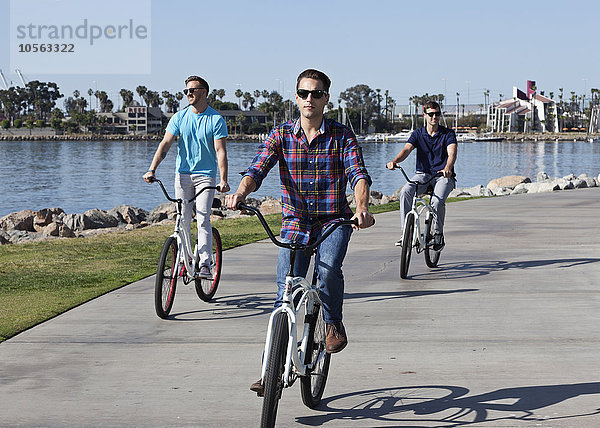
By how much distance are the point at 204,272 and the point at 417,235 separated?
2823 millimetres

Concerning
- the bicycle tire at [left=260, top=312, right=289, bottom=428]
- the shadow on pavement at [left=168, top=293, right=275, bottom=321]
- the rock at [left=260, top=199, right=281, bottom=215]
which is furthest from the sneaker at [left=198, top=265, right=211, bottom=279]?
the rock at [left=260, top=199, right=281, bottom=215]

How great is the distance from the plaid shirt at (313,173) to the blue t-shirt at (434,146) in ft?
16.6

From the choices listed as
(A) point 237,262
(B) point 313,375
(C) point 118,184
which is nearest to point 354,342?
(B) point 313,375

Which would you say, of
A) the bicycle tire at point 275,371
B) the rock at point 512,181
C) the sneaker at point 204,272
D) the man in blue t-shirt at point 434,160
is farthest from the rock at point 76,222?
the bicycle tire at point 275,371

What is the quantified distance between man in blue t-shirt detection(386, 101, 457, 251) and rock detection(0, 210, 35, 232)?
53.6 feet

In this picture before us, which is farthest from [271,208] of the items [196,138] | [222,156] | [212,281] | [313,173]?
[313,173]

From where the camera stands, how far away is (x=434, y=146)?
10273 mm

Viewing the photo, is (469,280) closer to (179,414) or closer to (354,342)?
(354,342)

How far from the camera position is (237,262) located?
36.2 feet

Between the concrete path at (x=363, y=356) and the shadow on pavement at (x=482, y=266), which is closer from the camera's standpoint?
the concrete path at (x=363, y=356)

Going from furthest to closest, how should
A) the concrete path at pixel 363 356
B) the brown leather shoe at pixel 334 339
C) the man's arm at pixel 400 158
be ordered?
the man's arm at pixel 400 158, the brown leather shoe at pixel 334 339, the concrete path at pixel 363 356

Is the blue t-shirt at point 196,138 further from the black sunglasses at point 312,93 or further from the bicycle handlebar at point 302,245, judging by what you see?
the bicycle handlebar at point 302,245

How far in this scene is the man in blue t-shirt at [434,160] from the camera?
10148 mm

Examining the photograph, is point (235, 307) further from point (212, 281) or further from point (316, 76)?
point (316, 76)
